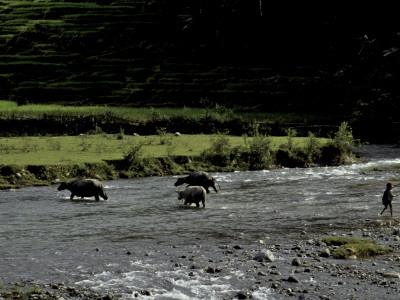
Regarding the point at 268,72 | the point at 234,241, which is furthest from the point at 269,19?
the point at 234,241

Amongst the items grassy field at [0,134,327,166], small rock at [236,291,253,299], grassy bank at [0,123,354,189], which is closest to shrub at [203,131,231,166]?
grassy bank at [0,123,354,189]

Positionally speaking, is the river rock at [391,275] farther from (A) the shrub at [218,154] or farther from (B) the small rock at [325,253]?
(A) the shrub at [218,154]

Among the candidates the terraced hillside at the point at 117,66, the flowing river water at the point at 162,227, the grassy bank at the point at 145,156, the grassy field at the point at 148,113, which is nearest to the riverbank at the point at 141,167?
the grassy bank at the point at 145,156

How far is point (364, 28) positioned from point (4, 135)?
49133 millimetres

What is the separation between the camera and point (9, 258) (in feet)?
54.3

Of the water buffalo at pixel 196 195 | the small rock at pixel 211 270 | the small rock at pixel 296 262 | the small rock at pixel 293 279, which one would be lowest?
the small rock at pixel 211 270

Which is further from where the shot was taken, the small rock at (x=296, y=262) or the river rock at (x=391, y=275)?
the small rock at (x=296, y=262)

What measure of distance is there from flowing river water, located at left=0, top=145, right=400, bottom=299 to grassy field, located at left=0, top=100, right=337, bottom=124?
2111 centimetres

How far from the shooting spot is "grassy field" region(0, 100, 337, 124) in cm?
5459

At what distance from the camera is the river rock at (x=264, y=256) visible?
15.9 m

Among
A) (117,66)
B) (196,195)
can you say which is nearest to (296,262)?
(196,195)

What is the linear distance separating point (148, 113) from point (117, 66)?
948 inches

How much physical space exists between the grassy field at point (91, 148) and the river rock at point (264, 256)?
68.7 ft

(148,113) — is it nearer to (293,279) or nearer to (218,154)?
→ (218,154)
